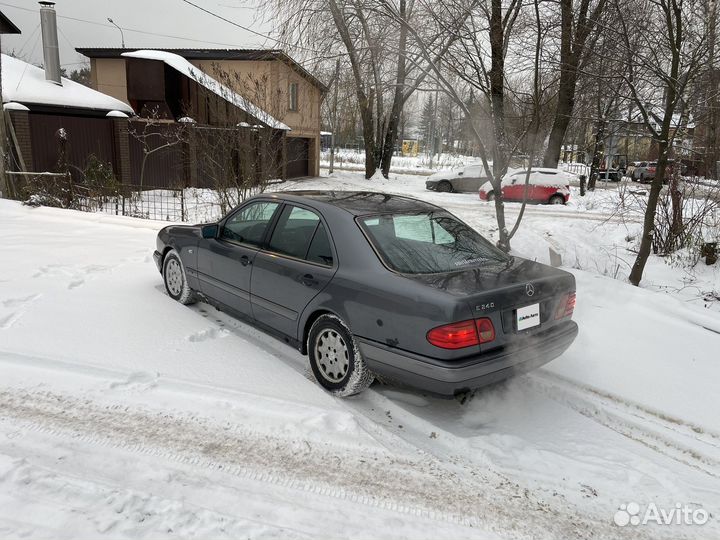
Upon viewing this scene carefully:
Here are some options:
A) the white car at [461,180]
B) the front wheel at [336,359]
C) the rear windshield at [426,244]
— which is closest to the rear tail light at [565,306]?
the rear windshield at [426,244]

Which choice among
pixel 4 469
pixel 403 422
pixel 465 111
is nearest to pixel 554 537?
pixel 403 422

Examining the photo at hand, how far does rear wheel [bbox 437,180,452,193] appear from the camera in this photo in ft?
78.0

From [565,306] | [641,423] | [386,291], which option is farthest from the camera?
[565,306]

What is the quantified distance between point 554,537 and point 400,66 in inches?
250

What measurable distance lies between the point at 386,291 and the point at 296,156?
77.8ft

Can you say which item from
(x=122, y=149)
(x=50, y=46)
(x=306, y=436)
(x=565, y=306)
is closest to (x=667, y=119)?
(x=565, y=306)

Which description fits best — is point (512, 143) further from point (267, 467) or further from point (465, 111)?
point (267, 467)

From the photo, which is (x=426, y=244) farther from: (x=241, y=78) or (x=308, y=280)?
(x=241, y=78)

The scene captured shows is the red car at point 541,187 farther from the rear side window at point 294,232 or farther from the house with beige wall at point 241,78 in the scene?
the rear side window at point 294,232

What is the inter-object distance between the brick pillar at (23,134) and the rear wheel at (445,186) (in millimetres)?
16016

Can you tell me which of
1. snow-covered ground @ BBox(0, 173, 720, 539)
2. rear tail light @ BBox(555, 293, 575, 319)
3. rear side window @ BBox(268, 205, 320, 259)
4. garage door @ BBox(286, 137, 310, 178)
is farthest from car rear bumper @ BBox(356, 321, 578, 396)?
garage door @ BBox(286, 137, 310, 178)

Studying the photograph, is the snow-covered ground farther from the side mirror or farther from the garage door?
the garage door

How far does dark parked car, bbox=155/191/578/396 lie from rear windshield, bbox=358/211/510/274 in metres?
0.01

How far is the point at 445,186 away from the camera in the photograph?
78.2 ft
